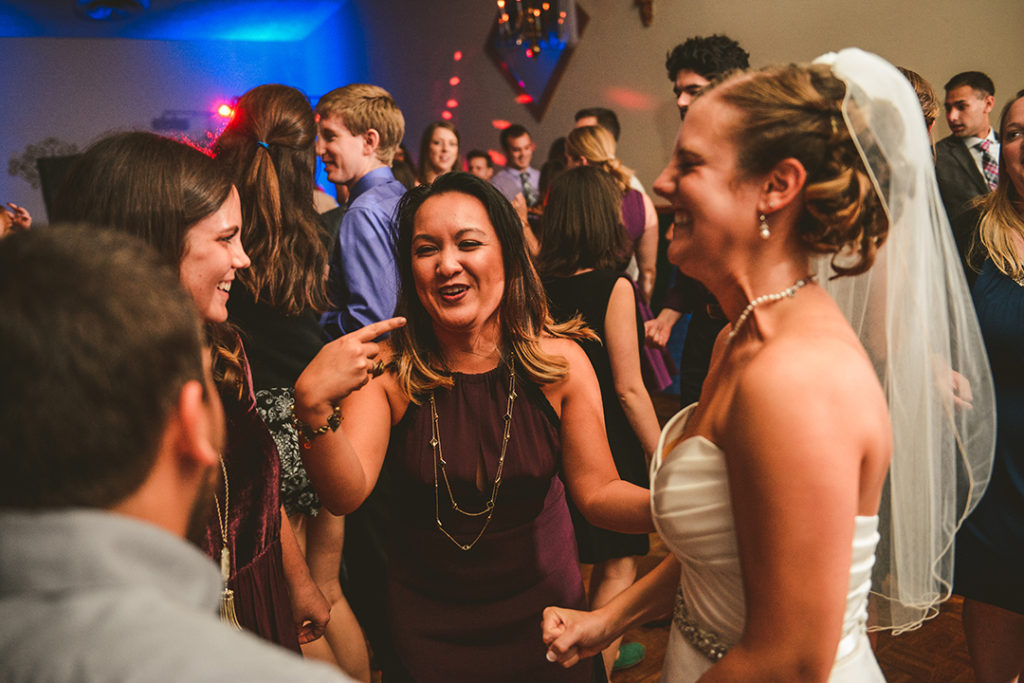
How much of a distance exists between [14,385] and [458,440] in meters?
1.01

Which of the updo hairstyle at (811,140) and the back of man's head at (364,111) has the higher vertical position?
the back of man's head at (364,111)

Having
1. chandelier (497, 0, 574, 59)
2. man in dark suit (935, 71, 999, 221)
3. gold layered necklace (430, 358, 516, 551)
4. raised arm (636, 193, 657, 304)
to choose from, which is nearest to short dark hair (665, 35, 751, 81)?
raised arm (636, 193, 657, 304)

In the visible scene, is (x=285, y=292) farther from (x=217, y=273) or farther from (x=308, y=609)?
(x=308, y=609)

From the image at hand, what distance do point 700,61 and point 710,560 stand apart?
2.24 metres

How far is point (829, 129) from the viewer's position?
0.91 m

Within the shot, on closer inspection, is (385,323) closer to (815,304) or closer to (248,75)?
(815,304)

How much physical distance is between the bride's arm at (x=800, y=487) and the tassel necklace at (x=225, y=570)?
0.84 metres

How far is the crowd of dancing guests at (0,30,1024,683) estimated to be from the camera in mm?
532

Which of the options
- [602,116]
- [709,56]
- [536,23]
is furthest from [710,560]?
[536,23]

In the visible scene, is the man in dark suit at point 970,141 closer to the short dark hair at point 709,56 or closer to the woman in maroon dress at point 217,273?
the short dark hair at point 709,56

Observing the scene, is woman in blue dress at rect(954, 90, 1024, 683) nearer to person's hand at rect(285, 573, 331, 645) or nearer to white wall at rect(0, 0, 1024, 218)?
person's hand at rect(285, 573, 331, 645)

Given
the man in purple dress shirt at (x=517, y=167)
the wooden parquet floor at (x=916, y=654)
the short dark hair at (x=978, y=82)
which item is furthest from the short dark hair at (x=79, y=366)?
the man in purple dress shirt at (x=517, y=167)

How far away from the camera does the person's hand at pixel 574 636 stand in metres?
1.16

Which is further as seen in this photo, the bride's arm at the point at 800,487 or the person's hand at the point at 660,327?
the person's hand at the point at 660,327
